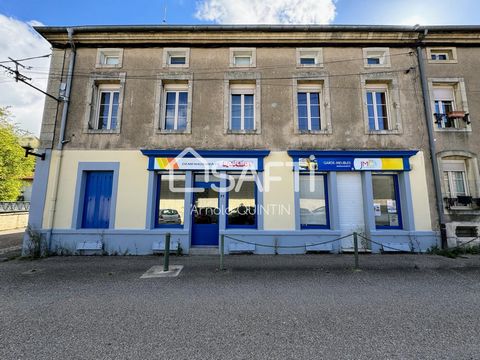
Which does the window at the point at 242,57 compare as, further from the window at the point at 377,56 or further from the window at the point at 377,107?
the window at the point at 377,107

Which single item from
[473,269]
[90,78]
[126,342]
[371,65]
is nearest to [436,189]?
[473,269]

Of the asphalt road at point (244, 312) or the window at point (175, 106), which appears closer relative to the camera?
the asphalt road at point (244, 312)

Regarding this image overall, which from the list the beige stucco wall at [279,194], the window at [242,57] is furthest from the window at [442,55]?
the beige stucco wall at [279,194]

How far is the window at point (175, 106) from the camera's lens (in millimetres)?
8359

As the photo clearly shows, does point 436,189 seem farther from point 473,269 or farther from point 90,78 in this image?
point 90,78

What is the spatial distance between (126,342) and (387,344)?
128 inches

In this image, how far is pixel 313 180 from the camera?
26.3 feet

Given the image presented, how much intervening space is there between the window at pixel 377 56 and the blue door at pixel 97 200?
34.1 ft

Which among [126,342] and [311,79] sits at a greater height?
[311,79]

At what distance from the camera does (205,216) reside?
7918mm

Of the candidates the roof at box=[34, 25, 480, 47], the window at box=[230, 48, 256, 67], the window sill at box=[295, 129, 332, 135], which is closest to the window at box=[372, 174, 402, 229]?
the window sill at box=[295, 129, 332, 135]

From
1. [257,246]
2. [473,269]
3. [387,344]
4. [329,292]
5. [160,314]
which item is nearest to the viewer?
[387,344]

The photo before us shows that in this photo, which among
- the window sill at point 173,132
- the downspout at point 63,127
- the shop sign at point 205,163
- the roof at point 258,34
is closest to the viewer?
the downspout at point 63,127

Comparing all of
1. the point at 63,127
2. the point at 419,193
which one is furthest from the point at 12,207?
the point at 419,193
